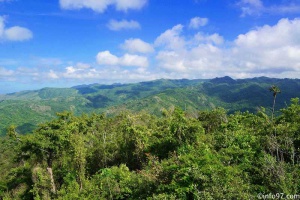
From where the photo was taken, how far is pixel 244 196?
1678 cm

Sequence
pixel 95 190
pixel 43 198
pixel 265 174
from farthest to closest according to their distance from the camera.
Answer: pixel 43 198 → pixel 95 190 → pixel 265 174

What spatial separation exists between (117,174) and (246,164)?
54.8 feet

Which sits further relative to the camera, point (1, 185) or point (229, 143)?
point (1, 185)

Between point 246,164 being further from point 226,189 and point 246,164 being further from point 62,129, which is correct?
point 62,129

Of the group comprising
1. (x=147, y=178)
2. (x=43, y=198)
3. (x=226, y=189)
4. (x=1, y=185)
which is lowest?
(x=1, y=185)

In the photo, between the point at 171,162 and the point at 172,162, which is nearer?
the point at 172,162

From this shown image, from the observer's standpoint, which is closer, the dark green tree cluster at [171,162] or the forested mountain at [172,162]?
the forested mountain at [172,162]

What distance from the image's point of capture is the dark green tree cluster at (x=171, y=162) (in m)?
20.0

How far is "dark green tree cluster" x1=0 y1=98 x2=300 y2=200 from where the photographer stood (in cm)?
2003

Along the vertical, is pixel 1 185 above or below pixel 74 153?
below

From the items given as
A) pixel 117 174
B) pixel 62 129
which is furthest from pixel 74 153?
pixel 117 174

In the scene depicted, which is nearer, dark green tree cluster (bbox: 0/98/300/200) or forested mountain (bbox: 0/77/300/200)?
forested mountain (bbox: 0/77/300/200)

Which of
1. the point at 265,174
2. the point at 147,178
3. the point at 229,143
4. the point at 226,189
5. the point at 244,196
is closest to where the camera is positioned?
the point at 244,196

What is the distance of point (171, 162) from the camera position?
80.4 feet
